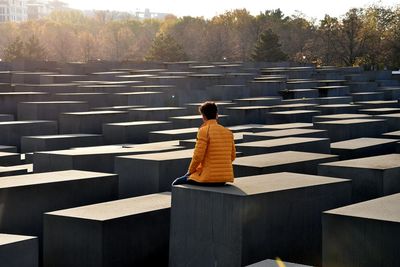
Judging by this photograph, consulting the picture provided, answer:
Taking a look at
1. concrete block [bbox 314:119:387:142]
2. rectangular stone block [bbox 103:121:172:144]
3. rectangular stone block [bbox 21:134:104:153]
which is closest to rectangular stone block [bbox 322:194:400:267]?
concrete block [bbox 314:119:387:142]

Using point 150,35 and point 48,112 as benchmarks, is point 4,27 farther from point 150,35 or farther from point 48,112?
point 48,112

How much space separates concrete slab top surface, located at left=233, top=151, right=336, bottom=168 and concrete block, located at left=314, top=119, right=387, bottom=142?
3.88 meters

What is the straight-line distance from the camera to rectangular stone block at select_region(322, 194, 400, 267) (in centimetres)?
674

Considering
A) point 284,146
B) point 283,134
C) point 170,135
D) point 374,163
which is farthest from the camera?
point 170,135

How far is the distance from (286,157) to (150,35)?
78.5 meters

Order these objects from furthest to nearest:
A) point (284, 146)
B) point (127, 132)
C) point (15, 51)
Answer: point (15, 51)
point (127, 132)
point (284, 146)

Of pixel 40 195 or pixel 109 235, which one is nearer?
pixel 109 235

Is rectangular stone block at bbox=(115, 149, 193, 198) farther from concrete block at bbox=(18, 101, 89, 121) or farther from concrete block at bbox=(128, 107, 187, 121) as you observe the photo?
concrete block at bbox=(18, 101, 89, 121)

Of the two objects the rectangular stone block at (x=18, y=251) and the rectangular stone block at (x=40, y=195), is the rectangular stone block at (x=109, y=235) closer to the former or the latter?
the rectangular stone block at (x=18, y=251)

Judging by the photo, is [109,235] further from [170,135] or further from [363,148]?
[170,135]

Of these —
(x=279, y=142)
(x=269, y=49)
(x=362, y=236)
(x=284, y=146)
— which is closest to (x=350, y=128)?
(x=279, y=142)

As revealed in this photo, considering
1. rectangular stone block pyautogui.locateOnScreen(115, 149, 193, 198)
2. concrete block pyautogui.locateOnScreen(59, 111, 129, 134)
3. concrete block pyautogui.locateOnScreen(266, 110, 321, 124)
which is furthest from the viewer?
concrete block pyautogui.locateOnScreen(266, 110, 321, 124)

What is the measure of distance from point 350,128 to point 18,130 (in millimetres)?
6680

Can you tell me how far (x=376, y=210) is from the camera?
723 cm
